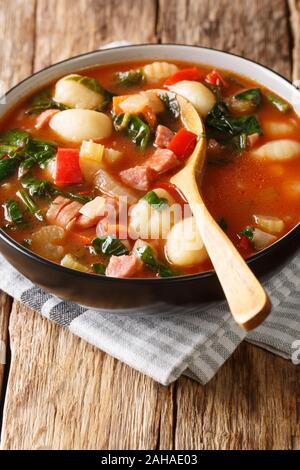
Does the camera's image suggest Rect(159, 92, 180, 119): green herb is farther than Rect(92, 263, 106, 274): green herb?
Yes

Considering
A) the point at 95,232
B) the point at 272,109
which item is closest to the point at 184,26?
the point at 272,109

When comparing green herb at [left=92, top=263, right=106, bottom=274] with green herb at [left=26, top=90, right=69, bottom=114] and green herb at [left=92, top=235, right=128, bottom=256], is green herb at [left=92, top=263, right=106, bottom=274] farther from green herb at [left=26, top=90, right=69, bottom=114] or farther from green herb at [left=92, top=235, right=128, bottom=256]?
green herb at [left=26, top=90, right=69, bottom=114]

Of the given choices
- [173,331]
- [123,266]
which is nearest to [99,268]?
[123,266]

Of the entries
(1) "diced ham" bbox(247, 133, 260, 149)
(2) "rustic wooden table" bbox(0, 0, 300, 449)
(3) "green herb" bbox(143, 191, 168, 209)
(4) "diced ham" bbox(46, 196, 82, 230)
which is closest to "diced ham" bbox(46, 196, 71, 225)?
(4) "diced ham" bbox(46, 196, 82, 230)

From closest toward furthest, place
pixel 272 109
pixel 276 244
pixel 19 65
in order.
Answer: pixel 276 244 < pixel 272 109 < pixel 19 65

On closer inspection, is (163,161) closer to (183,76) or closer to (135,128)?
(135,128)

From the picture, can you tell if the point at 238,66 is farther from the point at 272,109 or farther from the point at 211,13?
the point at 211,13
